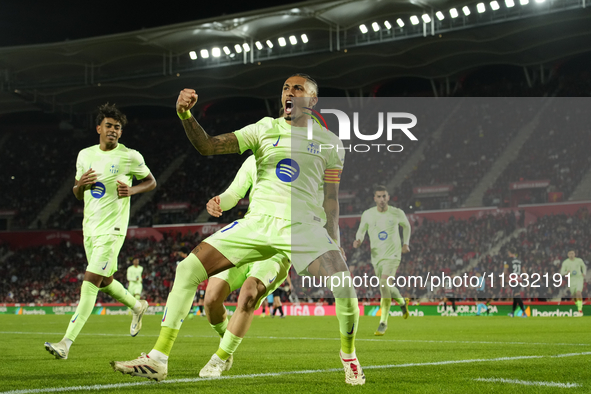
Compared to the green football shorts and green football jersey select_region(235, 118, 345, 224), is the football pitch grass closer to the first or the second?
the green football shorts

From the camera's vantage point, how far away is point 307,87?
16.8 ft

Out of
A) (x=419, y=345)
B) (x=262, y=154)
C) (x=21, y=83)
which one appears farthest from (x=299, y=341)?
(x=21, y=83)

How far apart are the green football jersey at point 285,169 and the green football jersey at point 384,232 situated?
7134 mm

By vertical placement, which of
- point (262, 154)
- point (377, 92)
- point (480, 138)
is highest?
point (377, 92)

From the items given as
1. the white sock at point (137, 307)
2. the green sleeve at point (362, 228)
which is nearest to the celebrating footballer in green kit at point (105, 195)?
the white sock at point (137, 307)

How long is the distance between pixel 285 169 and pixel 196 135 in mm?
797

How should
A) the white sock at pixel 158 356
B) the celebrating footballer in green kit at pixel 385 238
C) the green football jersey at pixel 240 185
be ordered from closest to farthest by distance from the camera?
the white sock at pixel 158 356
the green football jersey at pixel 240 185
the celebrating footballer in green kit at pixel 385 238

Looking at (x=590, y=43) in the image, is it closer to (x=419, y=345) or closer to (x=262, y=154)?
(x=419, y=345)

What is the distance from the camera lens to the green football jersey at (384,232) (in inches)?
483

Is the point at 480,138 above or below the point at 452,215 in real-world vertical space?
above

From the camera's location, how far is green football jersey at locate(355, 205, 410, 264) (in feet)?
40.2

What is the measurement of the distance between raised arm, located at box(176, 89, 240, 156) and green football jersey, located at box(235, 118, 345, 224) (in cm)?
15

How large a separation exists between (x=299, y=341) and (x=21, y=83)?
33.2 m

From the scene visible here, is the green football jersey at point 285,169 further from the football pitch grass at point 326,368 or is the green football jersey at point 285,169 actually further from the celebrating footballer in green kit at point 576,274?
the celebrating footballer in green kit at point 576,274
